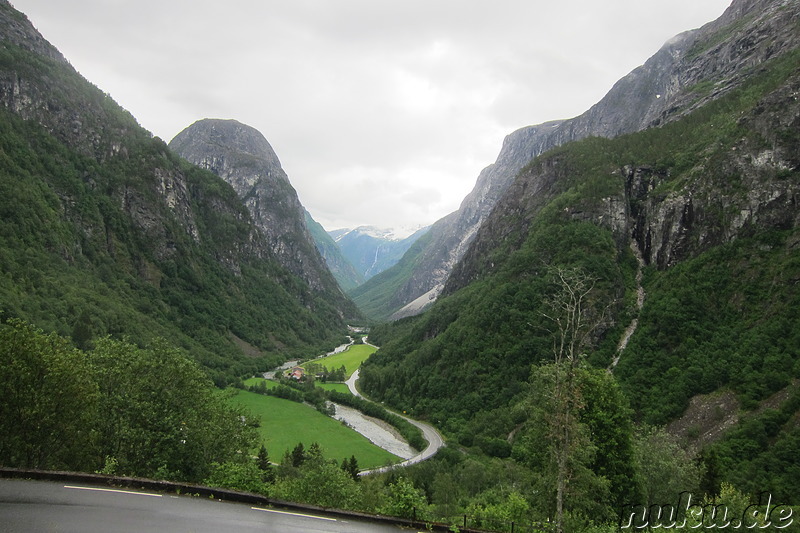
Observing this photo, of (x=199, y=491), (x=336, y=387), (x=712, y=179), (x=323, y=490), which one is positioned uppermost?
(x=712, y=179)

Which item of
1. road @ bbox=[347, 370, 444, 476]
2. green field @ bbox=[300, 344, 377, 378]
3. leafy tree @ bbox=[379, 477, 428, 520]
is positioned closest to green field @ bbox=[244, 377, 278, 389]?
green field @ bbox=[300, 344, 377, 378]

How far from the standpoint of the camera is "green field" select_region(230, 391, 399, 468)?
7494 cm

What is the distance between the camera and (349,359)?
17100 cm

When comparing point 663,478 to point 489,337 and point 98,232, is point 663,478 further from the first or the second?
point 98,232

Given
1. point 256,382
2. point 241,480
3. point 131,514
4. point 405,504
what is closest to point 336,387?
point 256,382

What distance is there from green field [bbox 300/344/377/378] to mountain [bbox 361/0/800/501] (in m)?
13.2

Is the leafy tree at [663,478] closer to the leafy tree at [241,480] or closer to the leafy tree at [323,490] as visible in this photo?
the leafy tree at [323,490]

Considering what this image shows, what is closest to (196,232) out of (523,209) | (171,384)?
(523,209)

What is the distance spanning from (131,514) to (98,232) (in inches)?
6213

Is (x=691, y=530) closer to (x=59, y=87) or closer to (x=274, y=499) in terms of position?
(x=274, y=499)

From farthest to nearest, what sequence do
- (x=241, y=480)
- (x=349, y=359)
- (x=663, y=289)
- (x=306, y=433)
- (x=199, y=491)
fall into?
(x=349, y=359), (x=663, y=289), (x=306, y=433), (x=241, y=480), (x=199, y=491)

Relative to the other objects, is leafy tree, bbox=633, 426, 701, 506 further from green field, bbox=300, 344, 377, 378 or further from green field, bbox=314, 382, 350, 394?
green field, bbox=300, 344, 377, 378

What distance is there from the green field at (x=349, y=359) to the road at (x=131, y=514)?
132 meters

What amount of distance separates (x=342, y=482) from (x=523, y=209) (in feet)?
460
